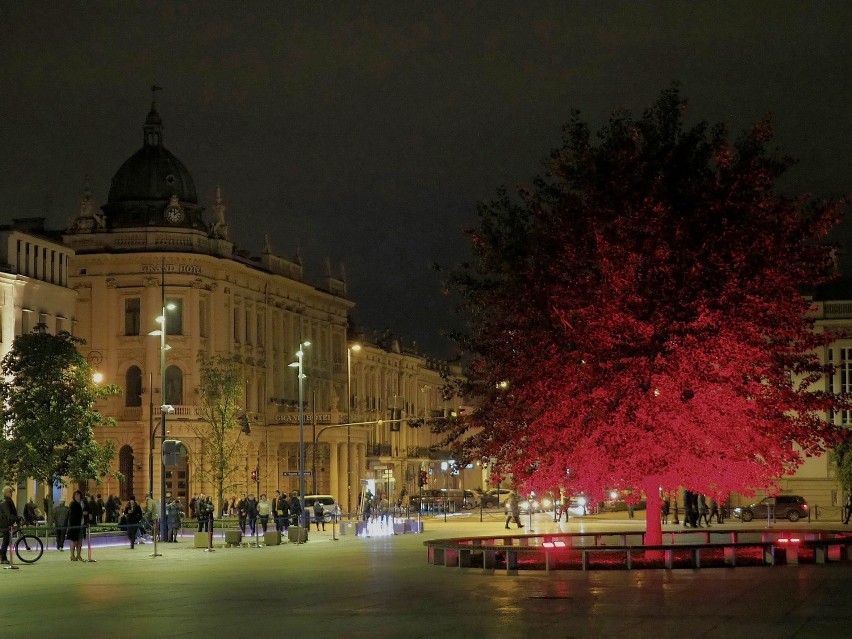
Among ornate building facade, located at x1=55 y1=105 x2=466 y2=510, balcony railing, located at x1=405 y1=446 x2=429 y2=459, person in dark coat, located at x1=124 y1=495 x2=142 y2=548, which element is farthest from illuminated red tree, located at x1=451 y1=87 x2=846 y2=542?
balcony railing, located at x1=405 y1=446 x2=429 y2=459

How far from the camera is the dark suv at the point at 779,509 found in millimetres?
75438

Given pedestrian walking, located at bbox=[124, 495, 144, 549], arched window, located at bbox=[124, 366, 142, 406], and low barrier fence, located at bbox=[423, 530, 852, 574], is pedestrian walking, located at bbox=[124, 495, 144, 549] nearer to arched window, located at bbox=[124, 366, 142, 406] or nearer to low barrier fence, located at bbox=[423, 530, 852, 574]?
low barrier fence, located at bbox=[423, 530, 852, 574]

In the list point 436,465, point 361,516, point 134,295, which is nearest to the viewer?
point 361,516

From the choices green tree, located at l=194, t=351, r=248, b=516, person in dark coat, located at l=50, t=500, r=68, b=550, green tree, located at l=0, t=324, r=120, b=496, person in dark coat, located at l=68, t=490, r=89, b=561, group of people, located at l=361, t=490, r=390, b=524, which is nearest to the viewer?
person in dark coat, located at l=68, t=490, r=89, b=561

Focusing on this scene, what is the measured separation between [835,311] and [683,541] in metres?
48.9

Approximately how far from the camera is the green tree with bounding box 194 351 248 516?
8269cm

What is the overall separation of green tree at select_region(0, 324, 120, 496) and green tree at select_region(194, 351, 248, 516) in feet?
39.7

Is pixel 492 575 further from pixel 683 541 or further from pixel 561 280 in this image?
pixel 683 541

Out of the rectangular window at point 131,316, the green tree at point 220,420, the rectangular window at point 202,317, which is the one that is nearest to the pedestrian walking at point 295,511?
the green tree at point 220,420

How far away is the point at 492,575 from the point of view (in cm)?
3228

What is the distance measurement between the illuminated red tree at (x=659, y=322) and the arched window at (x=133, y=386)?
62777 mm

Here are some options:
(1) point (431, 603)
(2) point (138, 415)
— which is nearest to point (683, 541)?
(1) point (431, 603)

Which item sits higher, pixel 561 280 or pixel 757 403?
pixel 561 280

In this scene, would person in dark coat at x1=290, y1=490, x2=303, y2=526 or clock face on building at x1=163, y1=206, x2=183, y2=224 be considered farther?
clock face on building at x1=163, y1=206, x2=183, y2=224
